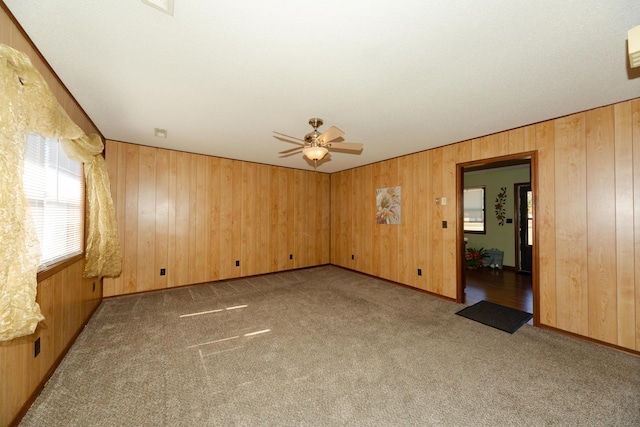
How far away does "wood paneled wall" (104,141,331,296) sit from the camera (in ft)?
13.4

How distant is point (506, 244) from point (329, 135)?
5965 mm

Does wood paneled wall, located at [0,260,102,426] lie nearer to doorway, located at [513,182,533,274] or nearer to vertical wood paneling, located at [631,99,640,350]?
vertical wood paneling, located at [631,99,640,350]

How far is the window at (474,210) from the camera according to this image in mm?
6559

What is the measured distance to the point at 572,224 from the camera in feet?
9.30

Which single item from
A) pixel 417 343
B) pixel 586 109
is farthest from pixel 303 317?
pixel 586 109

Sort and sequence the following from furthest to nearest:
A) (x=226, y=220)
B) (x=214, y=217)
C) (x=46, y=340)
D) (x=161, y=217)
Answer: (x=226, y=220) → (x=214, y=217) → (x=161, y=217) → (x=46, y=340)

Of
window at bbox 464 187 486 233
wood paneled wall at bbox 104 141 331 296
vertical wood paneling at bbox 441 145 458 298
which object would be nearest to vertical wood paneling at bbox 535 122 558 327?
vertical wood paneling at bbox 441 145 458 298

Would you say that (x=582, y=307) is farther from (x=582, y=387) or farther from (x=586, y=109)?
(x=586, y=109)

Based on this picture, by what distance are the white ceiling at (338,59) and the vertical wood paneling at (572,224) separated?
331 mm

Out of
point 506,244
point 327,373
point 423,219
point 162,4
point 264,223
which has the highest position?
point 162,4

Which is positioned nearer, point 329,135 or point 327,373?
point 327,373

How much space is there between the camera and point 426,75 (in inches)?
80.6

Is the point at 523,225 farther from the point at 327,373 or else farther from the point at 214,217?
the point at 214,217

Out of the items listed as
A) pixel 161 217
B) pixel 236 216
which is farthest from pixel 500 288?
pixel 161 217
